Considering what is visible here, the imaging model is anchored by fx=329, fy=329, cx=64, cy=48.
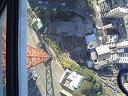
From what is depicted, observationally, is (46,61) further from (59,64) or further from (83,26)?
(83,26)

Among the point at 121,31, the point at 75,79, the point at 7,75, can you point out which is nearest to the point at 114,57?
the point at 121,31

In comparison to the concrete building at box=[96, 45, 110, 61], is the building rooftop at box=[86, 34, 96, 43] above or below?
above

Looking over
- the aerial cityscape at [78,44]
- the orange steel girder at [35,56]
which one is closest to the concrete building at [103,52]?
the aerial cityscape at [78,44]

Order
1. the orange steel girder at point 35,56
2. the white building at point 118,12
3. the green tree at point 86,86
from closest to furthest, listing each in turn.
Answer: the white building at point 118,12
the green tree at point 86,86
the orange steel girder at point 35,56

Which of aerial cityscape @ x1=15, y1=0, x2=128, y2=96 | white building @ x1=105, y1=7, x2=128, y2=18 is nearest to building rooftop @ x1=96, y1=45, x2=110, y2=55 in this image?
aerial cityscape @ x1=15, y1=0, x2=128, y2=96

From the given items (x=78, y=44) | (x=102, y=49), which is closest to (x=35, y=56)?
(x=78, y=44)

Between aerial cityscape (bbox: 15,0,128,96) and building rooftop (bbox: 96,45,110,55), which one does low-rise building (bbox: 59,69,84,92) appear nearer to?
aerial cityscape (bbox: 15,0,128,96)

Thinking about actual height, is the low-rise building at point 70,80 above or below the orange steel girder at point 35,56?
below

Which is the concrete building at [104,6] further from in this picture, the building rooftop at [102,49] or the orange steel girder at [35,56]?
the orange steel girder at [35,56]
